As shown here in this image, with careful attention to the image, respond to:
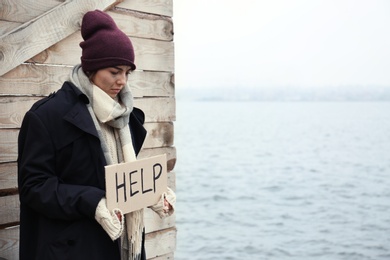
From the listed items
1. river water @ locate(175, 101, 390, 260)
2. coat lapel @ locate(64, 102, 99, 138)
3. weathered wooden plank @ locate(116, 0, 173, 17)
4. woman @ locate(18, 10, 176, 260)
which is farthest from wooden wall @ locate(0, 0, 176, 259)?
river water @ locate(175, 101, 390, 260)

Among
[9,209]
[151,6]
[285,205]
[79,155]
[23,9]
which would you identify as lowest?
[285,205]

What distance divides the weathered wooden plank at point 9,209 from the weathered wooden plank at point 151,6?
49.9 inches

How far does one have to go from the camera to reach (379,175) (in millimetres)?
17750

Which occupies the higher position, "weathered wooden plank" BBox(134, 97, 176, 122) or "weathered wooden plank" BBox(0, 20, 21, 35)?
"weathered wooden plank" BBox(0, 20, 21, 35)

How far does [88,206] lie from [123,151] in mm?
327

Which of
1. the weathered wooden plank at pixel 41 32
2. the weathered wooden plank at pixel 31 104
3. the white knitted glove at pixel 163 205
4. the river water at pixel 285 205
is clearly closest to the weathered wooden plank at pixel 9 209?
the weathered wooden plank at pixel 31 104

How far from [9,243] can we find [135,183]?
3.33ft

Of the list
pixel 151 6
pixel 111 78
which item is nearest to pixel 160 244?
pixel 151 6

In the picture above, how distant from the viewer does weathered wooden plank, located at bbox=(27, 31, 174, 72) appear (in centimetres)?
316

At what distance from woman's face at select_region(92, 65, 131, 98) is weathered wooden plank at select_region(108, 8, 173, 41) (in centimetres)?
111

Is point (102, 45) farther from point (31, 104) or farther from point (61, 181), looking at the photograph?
point (31, 104)

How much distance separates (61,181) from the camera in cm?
233

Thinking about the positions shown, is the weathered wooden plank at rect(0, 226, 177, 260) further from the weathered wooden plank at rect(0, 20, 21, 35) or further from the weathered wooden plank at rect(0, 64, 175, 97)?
the weathered wooden plank at rect(0, 20, 21, 35)

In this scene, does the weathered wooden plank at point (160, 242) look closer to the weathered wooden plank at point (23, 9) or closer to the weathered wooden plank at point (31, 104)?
the weathered wooden plank at point (31, 104)
